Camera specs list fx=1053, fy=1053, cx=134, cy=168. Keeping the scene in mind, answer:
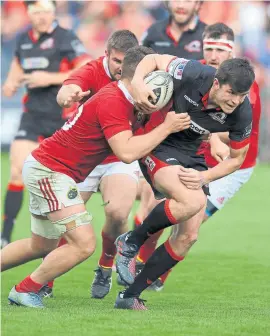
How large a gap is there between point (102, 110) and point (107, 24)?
48.9 feet

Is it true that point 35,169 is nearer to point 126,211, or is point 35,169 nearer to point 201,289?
point 126,211

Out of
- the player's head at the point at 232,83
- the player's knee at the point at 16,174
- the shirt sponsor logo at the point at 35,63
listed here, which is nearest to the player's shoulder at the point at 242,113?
the player's head at the point at 232,83

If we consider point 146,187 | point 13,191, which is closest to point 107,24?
point 13,191

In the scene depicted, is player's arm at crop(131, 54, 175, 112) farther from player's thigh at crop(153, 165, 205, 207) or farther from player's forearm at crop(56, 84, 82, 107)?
player's forearm at crop(56, 84, 82, 107)

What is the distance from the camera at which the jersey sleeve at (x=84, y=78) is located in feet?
28.7

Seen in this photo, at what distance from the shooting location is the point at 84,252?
301 inches

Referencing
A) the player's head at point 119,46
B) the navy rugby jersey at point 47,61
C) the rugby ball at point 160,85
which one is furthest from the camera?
the navy rugby jersey at point 47,61

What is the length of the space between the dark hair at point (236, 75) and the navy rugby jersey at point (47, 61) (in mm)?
4775

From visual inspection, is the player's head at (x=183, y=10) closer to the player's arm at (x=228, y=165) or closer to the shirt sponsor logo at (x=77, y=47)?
the shirt sponsor logo at (x=77, y=47)

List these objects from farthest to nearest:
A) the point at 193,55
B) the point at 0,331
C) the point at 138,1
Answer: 1. the point at 138,1
2. the point at 193,55
3. the point at 0,331

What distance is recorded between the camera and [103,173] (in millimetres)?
9031

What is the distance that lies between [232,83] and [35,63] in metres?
5.18

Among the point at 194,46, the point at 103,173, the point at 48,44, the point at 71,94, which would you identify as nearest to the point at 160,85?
the point at 71,94

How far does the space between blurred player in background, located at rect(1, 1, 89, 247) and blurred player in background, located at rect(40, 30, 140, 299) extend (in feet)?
9.37
